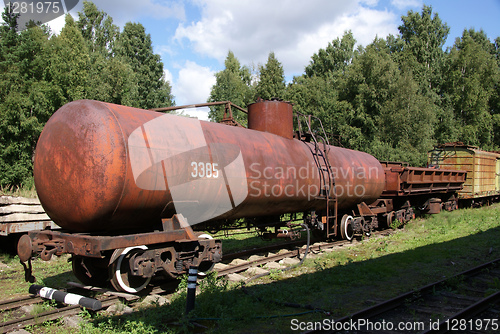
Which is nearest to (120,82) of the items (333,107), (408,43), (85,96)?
(85,96)

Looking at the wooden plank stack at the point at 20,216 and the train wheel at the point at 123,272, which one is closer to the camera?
the train wheel at the point at 123,272

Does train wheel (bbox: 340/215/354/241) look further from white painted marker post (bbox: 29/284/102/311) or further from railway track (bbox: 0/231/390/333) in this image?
white painted marker post (bbox: 29/284/102/311)

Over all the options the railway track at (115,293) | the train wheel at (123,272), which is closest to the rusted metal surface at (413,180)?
the railway track at (115,293)

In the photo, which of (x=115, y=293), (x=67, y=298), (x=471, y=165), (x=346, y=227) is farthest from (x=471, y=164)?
(x=67, y=298)

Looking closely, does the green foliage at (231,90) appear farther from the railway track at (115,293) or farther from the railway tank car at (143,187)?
the railway tank car at (143,187)

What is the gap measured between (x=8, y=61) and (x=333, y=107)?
97.5ft

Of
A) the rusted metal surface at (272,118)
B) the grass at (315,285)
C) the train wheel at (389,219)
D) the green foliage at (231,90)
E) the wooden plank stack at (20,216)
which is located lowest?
the grass at (315,285)

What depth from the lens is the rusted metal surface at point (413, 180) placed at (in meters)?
14.6

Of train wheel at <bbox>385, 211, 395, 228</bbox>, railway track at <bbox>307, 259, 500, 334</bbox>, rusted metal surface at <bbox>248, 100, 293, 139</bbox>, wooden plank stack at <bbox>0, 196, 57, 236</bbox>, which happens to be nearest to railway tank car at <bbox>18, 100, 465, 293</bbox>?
rusted metal surface at <bbox>248, 100, 293, 139</bbox>

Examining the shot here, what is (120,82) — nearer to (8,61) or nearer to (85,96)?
(85,96)

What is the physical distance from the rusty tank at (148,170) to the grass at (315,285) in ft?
5.02

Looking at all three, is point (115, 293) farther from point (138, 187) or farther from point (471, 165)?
point (471, 165)

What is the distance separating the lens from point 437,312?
18.7ft

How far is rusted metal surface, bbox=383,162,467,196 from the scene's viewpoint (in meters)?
14.6
